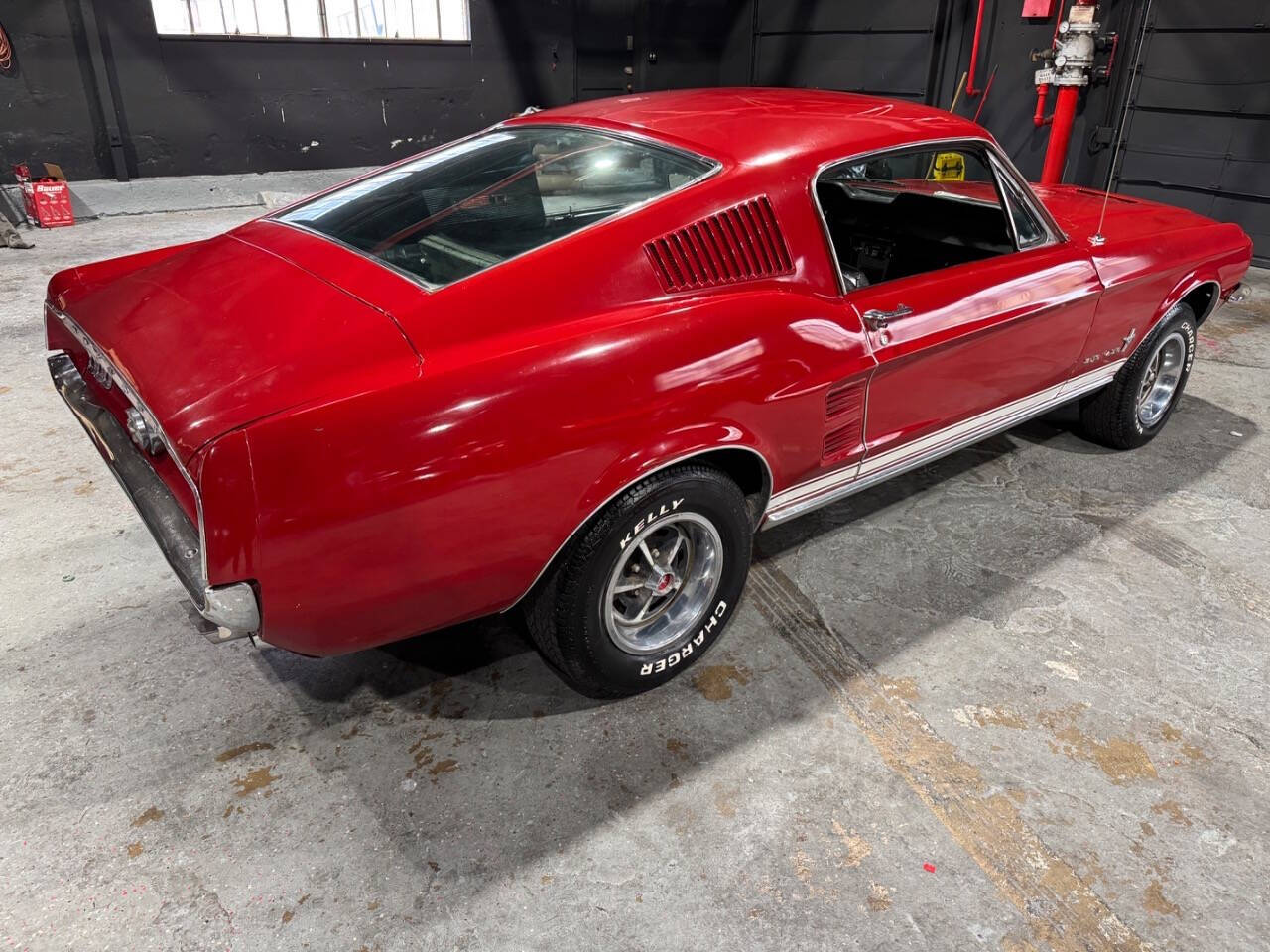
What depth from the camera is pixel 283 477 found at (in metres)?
1.65

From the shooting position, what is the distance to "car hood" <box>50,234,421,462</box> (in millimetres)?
1735

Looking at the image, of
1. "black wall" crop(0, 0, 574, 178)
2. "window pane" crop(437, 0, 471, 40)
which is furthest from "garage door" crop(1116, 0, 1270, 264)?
"window pane" crop(437, 0, 471, 40)

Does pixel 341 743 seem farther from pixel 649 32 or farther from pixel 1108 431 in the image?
pixel 649 32

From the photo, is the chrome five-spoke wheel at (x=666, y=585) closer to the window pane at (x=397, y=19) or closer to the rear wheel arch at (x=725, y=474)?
the rear wheel arch at (x=725, y=474)

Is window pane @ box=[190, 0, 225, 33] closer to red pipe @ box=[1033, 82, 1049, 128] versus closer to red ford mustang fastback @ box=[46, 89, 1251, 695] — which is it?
red ford mustang fastback @ box=[46, 89, 1251, 695]

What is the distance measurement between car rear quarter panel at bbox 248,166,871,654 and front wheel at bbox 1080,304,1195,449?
2036 mm

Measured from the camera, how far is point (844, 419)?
8.25 ft

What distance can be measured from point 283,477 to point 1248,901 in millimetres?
2196

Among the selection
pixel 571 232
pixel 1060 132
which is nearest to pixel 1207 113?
pixel 1060 132

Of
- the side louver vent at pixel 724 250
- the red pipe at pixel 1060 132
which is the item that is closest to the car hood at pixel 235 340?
the side louver vent at pixel 724 250

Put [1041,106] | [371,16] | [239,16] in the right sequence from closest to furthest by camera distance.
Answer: [1041,106] < [239,16] < [371,16]

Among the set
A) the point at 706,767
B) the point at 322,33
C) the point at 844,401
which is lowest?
the point at 706,767

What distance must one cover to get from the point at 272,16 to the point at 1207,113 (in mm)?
9079

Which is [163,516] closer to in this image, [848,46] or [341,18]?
[341,18]
